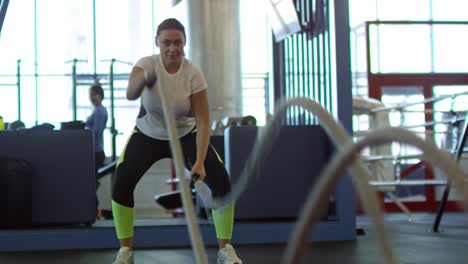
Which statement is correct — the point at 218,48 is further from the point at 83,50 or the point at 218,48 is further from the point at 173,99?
the point at 173,99

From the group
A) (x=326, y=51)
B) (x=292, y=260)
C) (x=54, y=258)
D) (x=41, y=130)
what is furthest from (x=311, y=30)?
(x=292, y=260)

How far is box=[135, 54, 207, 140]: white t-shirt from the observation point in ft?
11.8

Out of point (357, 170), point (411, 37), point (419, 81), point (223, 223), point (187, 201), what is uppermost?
point (411, 37)

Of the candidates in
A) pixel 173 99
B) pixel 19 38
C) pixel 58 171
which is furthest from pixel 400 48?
pixel 173 99

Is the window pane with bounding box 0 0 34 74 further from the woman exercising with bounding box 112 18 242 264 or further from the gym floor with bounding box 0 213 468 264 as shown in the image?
the woman exercising with bounding box 112 18 242 264

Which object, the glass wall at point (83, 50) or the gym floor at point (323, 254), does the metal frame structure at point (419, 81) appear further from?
the gym floor at point (323, 254)

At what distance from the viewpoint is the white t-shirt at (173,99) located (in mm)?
3596

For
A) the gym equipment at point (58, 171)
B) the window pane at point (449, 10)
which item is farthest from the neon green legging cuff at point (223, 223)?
the window pane at point (449, 10)

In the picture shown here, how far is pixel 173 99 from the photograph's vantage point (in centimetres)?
363

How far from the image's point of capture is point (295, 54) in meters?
6.66

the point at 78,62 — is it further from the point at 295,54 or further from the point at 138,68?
the point at 138,68

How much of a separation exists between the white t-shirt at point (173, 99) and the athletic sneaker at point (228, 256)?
58 cm

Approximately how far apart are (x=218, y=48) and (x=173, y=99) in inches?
205

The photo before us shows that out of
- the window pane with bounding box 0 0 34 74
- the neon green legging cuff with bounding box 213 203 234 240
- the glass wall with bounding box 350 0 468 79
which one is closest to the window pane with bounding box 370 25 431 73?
the glass wall with bounding box 350 0 468 79
